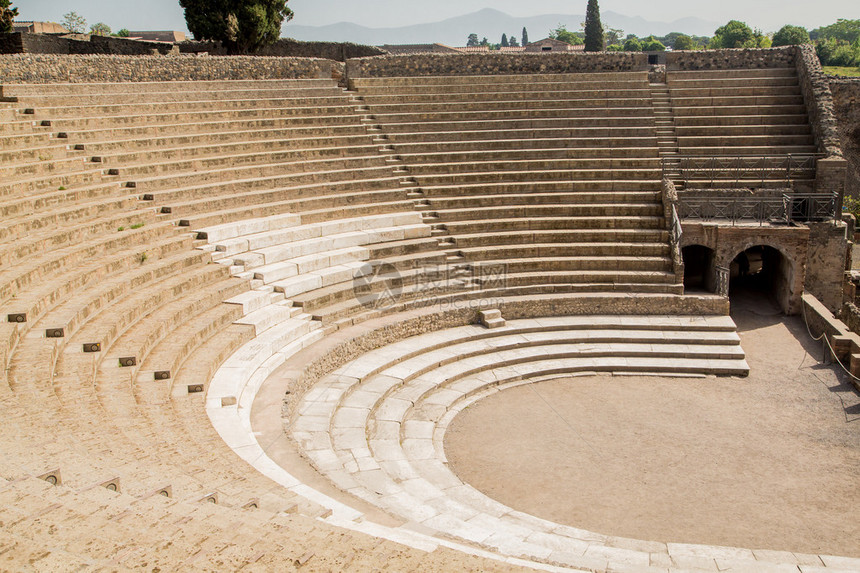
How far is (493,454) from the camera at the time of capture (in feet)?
31.5

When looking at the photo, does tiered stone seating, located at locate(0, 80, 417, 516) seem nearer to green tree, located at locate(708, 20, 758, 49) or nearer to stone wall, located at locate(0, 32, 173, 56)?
stone wall, located at locate(0, 32, 173, 56)

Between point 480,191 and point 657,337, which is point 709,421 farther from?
point 480,191

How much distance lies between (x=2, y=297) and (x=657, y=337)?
10.6 m

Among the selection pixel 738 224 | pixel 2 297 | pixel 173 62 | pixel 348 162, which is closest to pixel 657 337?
pixel 738 224

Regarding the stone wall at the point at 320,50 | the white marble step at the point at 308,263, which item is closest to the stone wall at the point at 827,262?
the white marble step at the point at 308,263

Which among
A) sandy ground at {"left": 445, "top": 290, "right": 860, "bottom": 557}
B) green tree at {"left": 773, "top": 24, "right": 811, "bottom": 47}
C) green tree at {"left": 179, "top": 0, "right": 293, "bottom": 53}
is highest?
green tree at {"left": 773, "top": 24, "right": 811, "bottom": 47}

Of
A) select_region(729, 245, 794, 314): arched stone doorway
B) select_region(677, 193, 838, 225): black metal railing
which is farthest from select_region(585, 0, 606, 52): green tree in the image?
select_region(677, 193, 838, 225): black metal railing

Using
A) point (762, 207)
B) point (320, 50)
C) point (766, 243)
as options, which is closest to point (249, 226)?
point (766, 243)

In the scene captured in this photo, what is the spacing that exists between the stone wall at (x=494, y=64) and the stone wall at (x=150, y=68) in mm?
1404

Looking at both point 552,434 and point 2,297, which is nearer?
point 2,297

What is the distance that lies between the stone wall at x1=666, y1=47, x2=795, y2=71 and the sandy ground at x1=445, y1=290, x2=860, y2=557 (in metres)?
11.3

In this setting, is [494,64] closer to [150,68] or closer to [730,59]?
[730,59]

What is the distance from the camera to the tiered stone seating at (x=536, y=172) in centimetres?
1498

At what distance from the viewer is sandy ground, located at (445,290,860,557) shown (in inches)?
313
